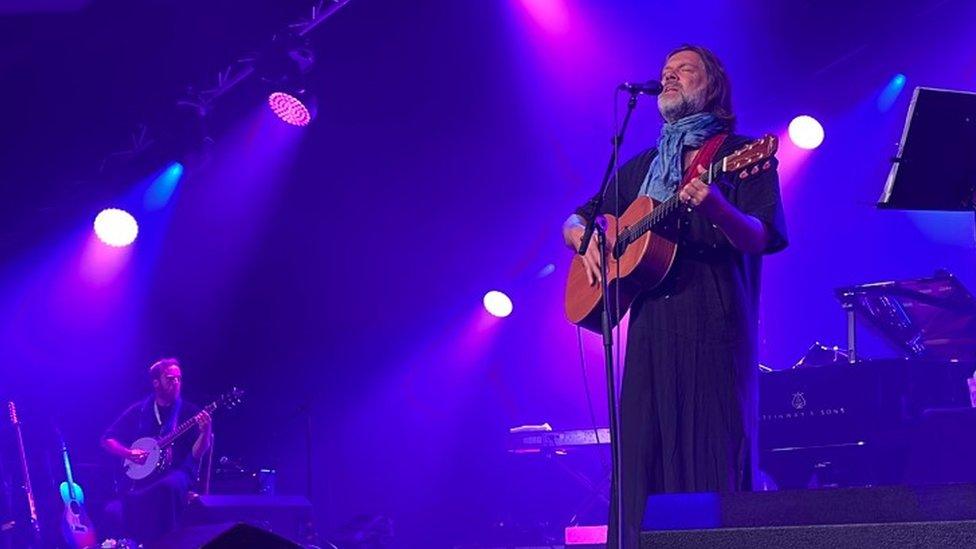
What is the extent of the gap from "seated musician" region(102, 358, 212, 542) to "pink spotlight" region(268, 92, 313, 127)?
2839 millimetres

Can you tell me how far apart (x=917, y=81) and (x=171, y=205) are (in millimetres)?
7802

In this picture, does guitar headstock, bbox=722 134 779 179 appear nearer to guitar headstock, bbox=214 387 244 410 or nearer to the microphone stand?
the microphone stand

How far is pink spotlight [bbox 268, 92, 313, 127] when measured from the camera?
9.32 meters

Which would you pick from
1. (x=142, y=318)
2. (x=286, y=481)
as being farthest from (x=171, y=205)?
(x=286, y=481)

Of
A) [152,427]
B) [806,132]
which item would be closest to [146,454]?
[152,427]

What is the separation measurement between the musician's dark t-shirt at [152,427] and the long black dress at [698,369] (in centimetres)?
771

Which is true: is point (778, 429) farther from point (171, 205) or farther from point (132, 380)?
point (132, 380)

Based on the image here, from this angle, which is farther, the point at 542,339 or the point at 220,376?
the point at 542,339

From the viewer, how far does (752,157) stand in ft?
11.6

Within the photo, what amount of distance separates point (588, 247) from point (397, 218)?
29.5 ft

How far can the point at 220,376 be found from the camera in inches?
498

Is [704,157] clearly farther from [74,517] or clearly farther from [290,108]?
[74,517]

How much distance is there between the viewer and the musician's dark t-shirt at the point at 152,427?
1067cm

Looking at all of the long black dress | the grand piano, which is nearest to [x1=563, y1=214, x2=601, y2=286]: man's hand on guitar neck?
the long black dress
